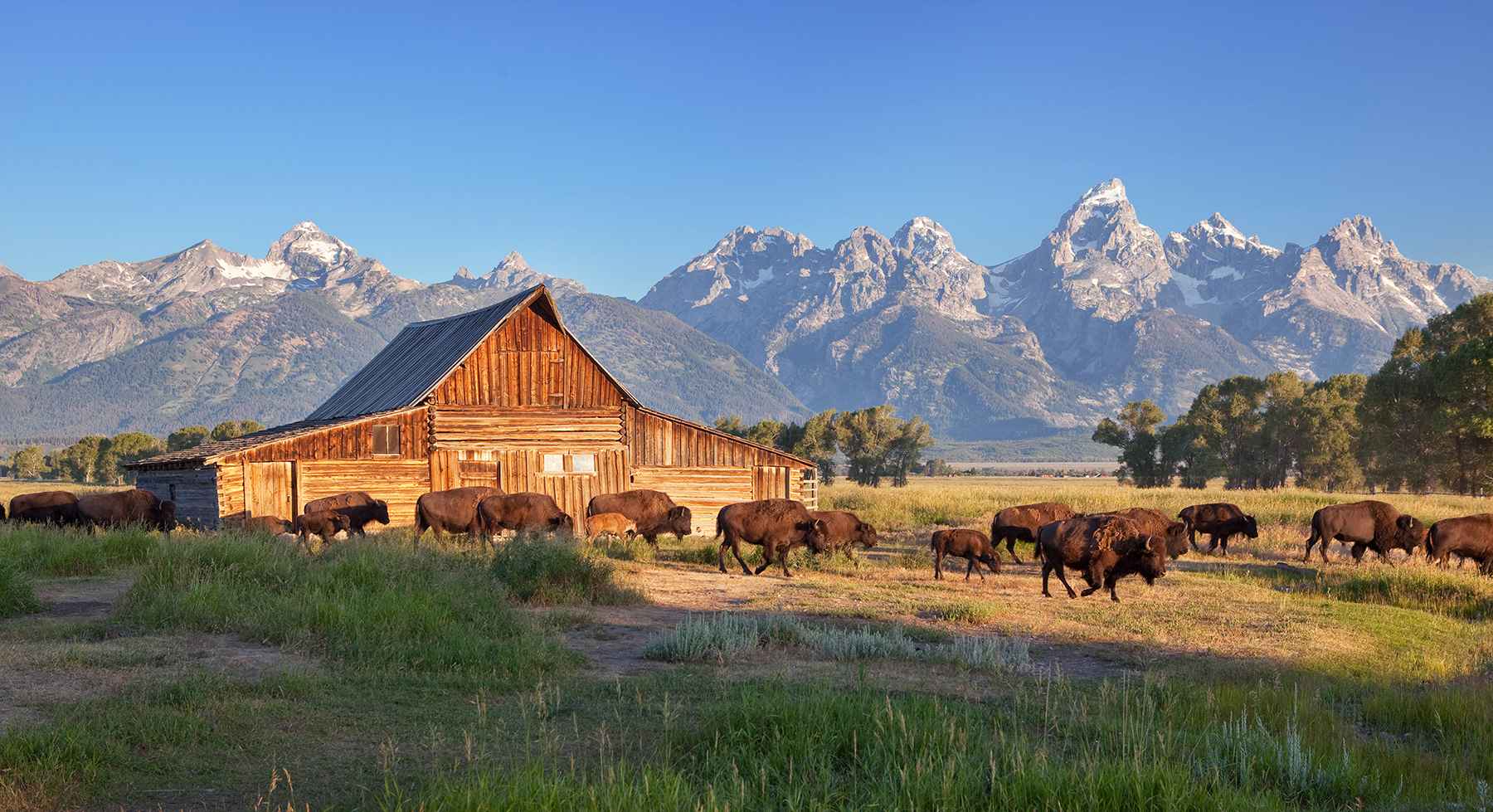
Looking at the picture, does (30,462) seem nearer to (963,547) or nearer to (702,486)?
(702,486)

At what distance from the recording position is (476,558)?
680 inches

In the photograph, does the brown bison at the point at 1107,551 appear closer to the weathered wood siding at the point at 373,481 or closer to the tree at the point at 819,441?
the weathered wood siding at the point at 373,481

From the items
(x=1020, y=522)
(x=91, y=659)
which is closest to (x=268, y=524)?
(x=91, y=659)

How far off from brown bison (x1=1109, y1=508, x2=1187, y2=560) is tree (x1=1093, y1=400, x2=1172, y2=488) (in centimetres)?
5100

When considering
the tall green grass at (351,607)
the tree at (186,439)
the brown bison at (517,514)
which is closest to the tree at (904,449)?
the tree at (186,439)

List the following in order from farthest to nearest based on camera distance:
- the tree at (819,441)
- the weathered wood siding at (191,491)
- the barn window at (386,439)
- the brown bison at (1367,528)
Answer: the tree at (819,441) → the barn window at (386,439) → the weathered wood siding at (191,491) → the brown bison at (1367,528)

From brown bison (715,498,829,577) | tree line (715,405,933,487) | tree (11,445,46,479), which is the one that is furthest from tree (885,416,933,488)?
tree (11,445,46,479)

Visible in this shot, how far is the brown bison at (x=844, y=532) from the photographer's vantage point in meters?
22.6

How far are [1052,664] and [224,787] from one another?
27.8 feet

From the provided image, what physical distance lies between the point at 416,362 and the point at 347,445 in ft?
23.4

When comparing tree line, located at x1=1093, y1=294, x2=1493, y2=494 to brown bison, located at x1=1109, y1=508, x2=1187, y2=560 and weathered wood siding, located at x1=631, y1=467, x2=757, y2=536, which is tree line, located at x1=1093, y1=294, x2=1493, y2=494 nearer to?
brown bison, located at x1=1109, y1=508, x2=1187, y2=560

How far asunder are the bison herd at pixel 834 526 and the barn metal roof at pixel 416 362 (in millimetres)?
4972

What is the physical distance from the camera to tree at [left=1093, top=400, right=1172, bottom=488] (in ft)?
236

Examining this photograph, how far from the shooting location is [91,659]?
10000 millimetres
